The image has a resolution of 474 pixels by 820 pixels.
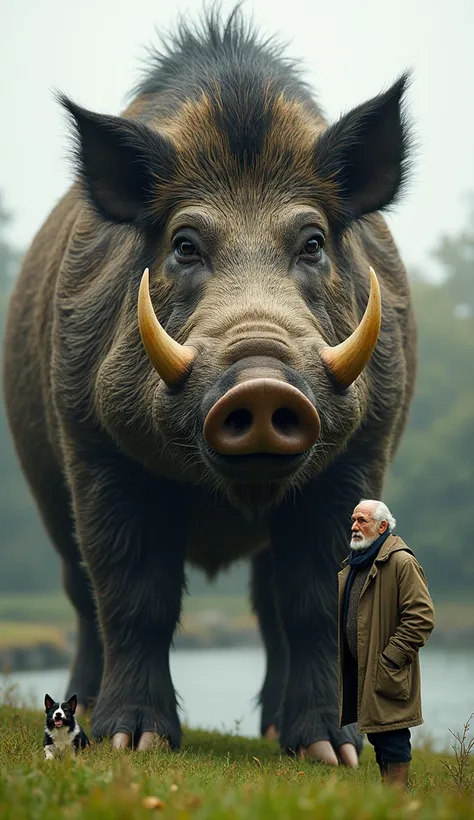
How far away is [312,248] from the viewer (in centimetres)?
698

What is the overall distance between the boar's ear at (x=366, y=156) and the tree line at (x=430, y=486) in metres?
32.5

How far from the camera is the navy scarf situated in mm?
5648

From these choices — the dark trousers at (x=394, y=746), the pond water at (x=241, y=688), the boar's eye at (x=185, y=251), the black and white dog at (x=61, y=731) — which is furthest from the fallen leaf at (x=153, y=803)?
the pond water at (x=241, y=688)

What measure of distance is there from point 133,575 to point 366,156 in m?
2.75

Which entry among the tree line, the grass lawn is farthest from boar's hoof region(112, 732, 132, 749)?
the tree line

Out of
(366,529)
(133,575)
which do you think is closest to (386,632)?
(366,529)

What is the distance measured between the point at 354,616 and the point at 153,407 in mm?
1596

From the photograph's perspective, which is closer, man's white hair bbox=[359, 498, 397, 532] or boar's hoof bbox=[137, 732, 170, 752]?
man's white hair bbox=[359, 498, 397, 532]

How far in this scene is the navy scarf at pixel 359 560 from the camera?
222 inches

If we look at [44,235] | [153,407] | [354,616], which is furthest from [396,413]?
[44,235]

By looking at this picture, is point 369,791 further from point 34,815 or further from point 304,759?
point 304,759

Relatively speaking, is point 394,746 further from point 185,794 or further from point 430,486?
point 430,486

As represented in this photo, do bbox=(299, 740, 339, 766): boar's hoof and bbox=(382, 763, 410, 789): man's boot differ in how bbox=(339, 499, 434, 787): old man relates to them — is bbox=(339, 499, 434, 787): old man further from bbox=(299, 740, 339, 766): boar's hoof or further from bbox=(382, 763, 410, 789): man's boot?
bbox=(299, 740, 339, 766): boar's hoof

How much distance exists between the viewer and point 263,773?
239 inches
